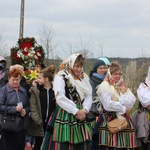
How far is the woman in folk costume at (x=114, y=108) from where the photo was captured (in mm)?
5289

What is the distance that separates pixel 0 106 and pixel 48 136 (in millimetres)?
834

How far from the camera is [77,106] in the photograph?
511 centimetres

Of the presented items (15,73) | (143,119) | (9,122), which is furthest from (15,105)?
(143,119)

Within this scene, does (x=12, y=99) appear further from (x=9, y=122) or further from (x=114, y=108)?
(x=114, y=108)

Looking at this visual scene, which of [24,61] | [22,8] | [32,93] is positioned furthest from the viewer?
[22,8]

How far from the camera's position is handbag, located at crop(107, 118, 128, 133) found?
17.1 ft

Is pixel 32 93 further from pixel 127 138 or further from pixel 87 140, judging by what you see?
pixel 127 138

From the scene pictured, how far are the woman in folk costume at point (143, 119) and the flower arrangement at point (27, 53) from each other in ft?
7.40

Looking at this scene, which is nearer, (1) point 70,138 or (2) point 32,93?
(1) point 70,138

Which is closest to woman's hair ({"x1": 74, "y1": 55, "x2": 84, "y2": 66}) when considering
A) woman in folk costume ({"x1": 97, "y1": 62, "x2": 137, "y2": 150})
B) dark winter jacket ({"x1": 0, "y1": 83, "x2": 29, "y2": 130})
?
woman in folk costume ({"x1": 97, "y1": 62, "x2": 137, "y2": 150})

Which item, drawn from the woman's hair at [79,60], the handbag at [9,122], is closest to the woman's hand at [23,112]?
the handbag at [9,122]

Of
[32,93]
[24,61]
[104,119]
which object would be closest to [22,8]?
[24,61]

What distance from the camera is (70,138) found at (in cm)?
497

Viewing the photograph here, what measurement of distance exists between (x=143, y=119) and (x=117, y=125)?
0.54 meters
